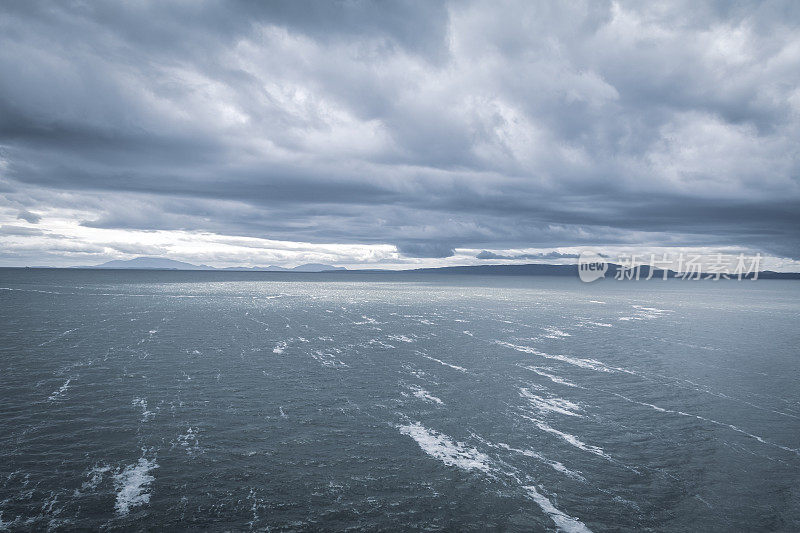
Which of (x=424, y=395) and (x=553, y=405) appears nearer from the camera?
(x=553, y=405)

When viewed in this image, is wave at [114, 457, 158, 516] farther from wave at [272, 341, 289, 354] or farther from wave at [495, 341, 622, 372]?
wave at [495, 341, 622, 372]

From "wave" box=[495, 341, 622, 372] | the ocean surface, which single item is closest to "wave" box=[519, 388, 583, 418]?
the ocean surface

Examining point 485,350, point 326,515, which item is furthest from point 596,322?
point 326,515

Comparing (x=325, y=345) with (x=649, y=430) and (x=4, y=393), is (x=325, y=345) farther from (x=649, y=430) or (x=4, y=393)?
(x=649, y=430)

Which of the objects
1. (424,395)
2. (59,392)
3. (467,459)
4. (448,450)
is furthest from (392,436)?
(59,392)

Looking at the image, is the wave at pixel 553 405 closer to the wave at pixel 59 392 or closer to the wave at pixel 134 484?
the wave at pixel 134 484

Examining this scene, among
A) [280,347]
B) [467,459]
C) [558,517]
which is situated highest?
[280,347]

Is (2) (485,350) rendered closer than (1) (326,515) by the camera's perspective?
No

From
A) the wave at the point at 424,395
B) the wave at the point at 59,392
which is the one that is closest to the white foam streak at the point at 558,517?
the wave at the point at 424,395

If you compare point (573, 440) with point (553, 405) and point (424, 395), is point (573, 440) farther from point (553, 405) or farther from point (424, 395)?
A: point (424, 395)
